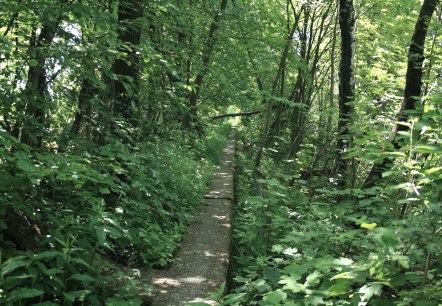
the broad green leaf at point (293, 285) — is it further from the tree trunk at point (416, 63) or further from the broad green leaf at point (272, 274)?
the tree trunk at point (416, 63)

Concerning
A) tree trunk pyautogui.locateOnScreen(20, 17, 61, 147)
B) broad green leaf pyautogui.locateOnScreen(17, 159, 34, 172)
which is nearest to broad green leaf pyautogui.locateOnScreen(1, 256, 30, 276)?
broad green leaf pyautogui.locateOnScreen(17, 159, 34, 172)

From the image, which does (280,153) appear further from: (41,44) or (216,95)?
(41,44)

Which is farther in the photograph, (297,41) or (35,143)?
Answer: (297,41)

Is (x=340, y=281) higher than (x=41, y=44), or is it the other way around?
(x=41, y=44)

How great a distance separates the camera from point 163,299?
361 centimetres

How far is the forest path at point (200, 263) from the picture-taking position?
3.70m

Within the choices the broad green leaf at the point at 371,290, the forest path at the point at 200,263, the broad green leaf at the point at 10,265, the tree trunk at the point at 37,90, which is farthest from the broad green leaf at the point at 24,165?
the broad green leaf at the point at 371,290

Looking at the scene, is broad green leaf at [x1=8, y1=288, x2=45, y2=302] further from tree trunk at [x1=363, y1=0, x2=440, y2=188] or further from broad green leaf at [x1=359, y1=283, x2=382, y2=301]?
tree trunk at [x1=363, y1=0, x2=440, y2=188]

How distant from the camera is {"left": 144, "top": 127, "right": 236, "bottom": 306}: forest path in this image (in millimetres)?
3701

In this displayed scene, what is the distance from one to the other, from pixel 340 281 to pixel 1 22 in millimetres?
3572

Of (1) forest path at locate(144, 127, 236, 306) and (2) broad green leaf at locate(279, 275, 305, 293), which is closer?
(2) broad green leaf at locate(279, 275, 305, 293)

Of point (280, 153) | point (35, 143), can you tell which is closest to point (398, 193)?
point (35, 143)

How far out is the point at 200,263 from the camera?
4547 mm

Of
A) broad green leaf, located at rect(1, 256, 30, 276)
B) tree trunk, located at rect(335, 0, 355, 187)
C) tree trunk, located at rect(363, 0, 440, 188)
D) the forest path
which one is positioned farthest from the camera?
tree trunk, located at rect(335, 0, 355, 187)
